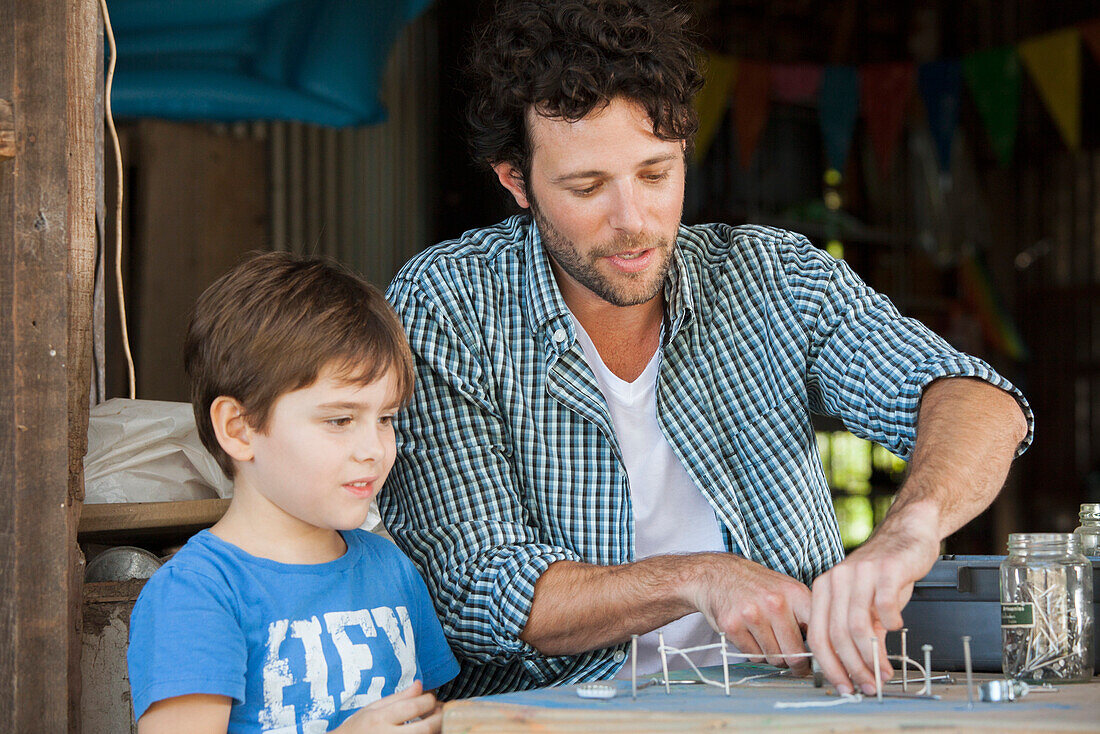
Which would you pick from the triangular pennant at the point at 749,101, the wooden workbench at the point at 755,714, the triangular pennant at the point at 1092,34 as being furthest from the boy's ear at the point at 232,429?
the triangular pennant at the point at 1092,34

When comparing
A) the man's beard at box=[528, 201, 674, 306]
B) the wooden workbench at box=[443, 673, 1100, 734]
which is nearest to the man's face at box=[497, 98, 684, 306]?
the man's beard at box=[528, 201, 674, 306]

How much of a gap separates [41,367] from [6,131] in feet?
0.80

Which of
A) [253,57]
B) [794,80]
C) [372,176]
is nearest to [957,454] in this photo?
[253,57]

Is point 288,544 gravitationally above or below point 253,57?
below

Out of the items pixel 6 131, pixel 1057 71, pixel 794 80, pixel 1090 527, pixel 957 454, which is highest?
pixel 794 80

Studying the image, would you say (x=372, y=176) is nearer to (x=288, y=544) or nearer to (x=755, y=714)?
(x=288, y=544)

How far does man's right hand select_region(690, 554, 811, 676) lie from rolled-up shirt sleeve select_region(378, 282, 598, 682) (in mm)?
235

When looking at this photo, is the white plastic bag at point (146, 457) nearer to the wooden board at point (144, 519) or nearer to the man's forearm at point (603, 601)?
the wooden board at point (144, 519)

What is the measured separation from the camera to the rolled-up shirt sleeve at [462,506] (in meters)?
1.33

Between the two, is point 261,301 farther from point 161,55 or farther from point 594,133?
point 161,55

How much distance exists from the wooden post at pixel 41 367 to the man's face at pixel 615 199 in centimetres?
64

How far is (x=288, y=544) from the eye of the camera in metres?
1.21

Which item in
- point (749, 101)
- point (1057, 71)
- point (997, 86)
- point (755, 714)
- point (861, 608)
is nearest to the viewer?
point (755, 714)

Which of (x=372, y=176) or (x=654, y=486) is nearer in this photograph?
(x=654, y=486)
